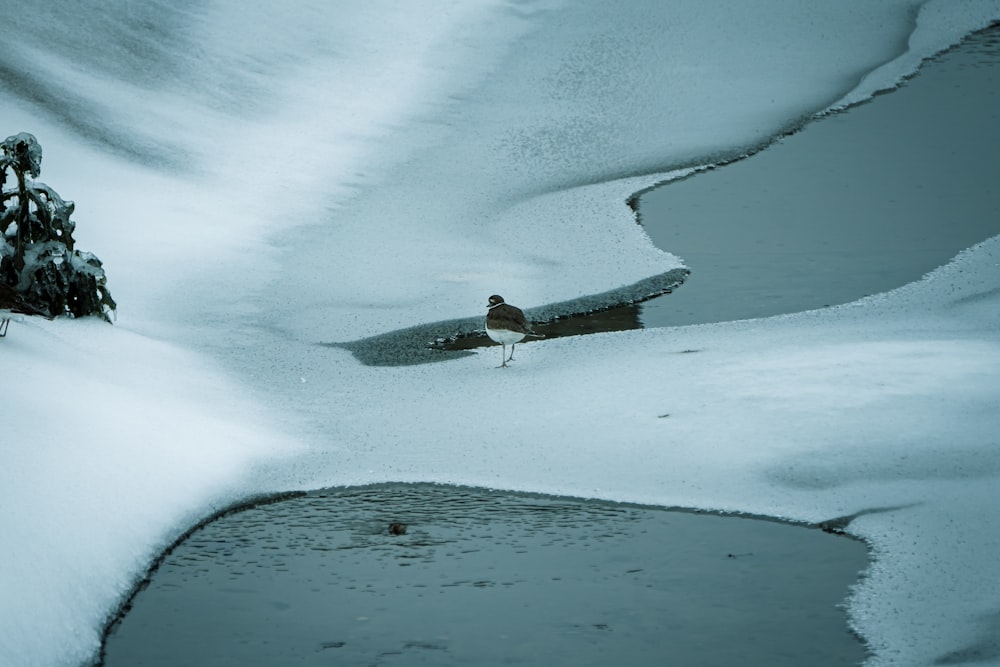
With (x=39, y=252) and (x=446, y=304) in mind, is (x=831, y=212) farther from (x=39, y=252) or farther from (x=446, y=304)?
(x=39, y=252)

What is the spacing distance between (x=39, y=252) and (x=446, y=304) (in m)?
3.45

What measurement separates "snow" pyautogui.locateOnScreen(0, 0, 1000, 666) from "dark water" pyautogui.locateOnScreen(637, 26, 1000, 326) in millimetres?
513

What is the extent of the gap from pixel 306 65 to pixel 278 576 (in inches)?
495

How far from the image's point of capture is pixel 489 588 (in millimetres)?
5902

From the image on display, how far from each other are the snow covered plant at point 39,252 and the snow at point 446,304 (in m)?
0.42

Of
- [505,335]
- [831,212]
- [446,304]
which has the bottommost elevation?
[505,335]

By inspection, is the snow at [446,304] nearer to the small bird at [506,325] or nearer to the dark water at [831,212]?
the small bird at [506,325]

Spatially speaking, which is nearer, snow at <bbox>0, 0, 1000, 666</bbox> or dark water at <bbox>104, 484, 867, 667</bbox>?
dark water at <bbox>104, 484, 867, 667</bbox>

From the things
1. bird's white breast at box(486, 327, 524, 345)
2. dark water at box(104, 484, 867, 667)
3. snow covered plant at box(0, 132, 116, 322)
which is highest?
snow covered plant at box(0, 132, 116, 322)

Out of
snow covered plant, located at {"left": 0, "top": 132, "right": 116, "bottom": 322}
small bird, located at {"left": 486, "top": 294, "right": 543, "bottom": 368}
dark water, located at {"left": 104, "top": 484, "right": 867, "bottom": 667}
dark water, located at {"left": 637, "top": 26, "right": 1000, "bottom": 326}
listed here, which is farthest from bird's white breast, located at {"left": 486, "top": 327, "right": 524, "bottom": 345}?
snow covered plant, located at {"left": 0, "top": 132, "right": 116, "bottom": 322}

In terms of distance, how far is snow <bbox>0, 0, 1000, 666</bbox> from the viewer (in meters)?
6.31

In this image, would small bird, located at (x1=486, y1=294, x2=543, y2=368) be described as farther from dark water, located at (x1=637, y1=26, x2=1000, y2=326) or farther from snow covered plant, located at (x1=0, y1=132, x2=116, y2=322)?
snow covered plant, located at (x1=0, y1=132, x2=116, y2=322)

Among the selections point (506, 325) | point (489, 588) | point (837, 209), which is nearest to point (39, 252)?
point (506, 325)

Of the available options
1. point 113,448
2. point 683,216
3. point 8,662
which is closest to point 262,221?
point 683,216
